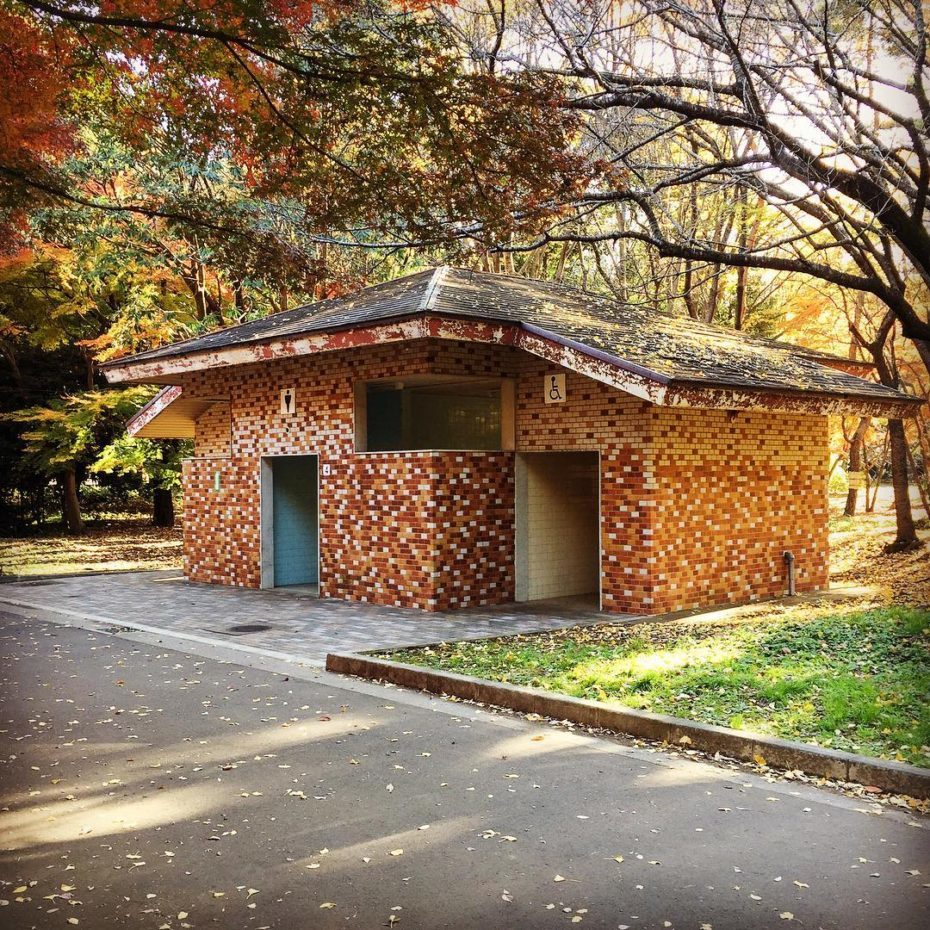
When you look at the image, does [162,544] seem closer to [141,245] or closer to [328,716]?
[141,245]

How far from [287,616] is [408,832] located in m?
8.35

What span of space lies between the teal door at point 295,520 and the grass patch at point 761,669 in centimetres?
724

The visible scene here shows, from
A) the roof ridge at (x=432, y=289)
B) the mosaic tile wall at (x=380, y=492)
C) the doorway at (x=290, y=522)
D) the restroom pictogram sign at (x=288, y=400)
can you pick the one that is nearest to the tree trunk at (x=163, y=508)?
the doorway at (x=290, y=522)

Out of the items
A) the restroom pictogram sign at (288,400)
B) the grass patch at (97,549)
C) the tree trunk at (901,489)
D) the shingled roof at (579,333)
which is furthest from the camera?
the grass patch at (97,549)

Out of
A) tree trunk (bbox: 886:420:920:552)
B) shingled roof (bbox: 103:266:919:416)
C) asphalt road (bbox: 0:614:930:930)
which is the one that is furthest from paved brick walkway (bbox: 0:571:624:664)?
tree trunk (bbox: 886:420:920:552)

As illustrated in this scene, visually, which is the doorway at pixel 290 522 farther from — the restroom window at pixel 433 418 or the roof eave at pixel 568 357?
the roof eave at pixel 568 357

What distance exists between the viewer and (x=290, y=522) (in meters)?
17.0

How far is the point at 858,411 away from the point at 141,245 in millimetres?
16041

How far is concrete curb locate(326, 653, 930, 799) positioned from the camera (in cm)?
579

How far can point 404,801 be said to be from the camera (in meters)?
5.52

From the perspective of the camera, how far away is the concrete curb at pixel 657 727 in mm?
5789

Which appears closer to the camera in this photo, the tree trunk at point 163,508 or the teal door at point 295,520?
the teal door at point 295,520

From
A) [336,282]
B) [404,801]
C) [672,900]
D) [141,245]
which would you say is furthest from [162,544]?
[672,900]

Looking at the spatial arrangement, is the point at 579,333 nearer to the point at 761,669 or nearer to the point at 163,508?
the point at 761,669
